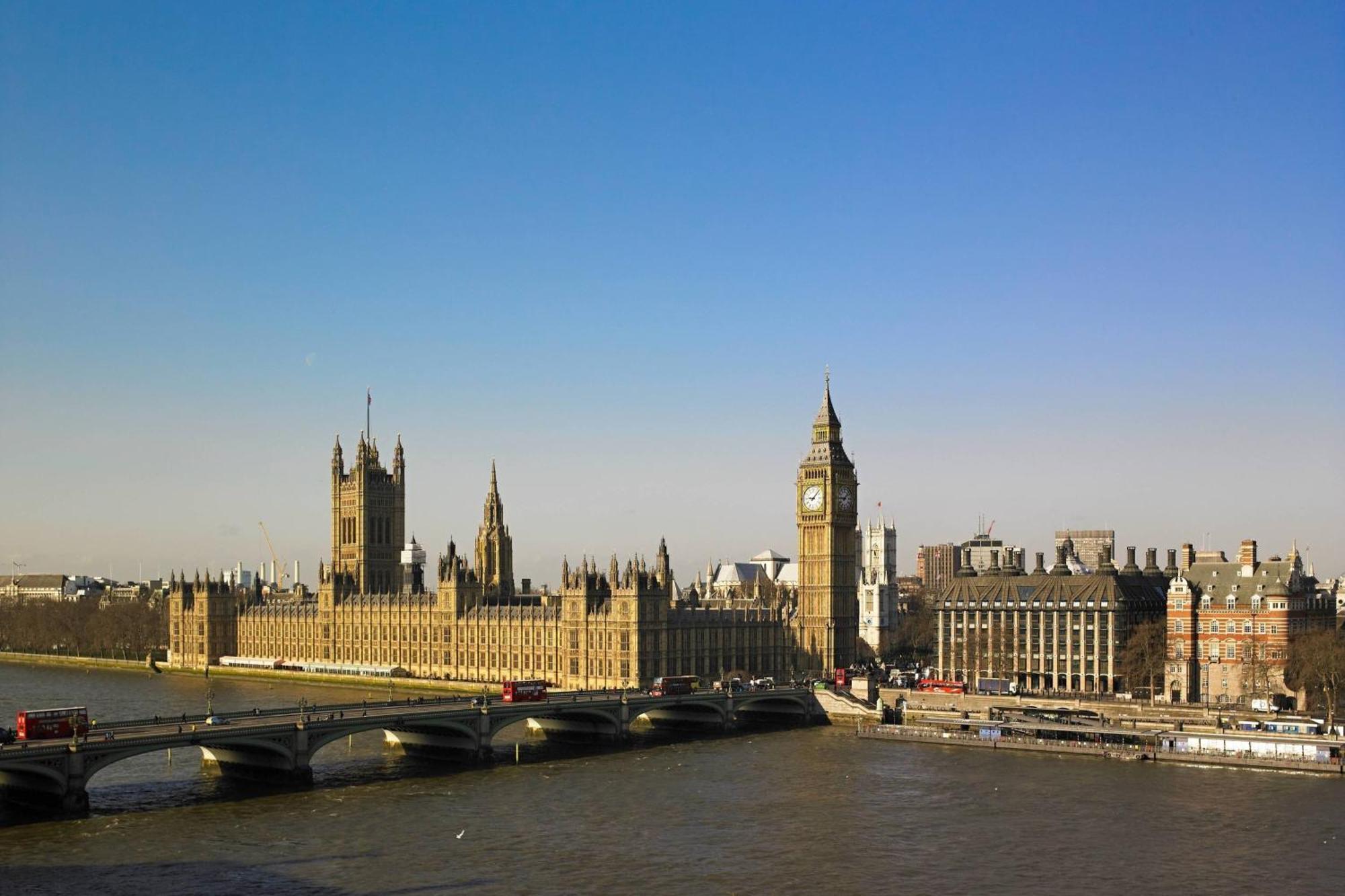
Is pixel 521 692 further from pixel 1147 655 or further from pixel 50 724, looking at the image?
pixel 1147 655

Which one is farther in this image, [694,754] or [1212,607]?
[1212,607]

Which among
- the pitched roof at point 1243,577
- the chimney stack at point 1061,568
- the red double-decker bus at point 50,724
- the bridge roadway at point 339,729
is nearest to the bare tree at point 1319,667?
the pitched roof at point 1243,577

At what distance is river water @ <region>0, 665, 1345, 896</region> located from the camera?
68.7m

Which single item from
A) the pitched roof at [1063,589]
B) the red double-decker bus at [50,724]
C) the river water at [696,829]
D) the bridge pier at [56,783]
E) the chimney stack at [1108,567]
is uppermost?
the chimney stack at [1108,567]

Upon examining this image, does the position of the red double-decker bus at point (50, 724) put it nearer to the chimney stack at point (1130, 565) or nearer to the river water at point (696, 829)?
the river water at point (696, 829)

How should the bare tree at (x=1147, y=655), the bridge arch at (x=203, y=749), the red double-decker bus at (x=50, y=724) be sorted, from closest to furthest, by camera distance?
the bridge arch at (x=203, y=749), the red double-decker bus at (x=50, y=724), the bare tree at (x=1147, y=655)

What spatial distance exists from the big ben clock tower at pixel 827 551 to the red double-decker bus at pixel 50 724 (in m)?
93.1

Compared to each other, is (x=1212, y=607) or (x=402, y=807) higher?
(x=1212, y=607)

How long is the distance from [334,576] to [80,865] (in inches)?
5018

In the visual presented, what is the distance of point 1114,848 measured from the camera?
75625 mm

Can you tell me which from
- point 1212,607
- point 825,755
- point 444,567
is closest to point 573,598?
point 444,567

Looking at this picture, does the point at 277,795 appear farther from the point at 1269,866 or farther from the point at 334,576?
the point at 334,576

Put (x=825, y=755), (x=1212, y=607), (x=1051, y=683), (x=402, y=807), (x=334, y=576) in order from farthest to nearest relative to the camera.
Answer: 1. (x=334, y=576)
2. (x=1051, y=683)
3. (x=1212, y=607)
4. (x=825, y=755)
5. (x=402, y=807)

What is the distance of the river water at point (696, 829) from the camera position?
6869 centimetres
